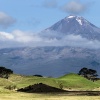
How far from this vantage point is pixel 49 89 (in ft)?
465

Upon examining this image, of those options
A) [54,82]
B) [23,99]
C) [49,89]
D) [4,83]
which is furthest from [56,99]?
[54,82]

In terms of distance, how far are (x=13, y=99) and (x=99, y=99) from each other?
2054cm

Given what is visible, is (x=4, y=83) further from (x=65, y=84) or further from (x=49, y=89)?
(x=65, y=84)

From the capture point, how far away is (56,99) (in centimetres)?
9106

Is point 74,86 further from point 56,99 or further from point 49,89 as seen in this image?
point 56,99

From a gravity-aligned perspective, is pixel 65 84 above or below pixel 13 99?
above

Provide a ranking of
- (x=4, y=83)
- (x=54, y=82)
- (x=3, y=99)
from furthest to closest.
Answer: (x=54, y=82)
(x=4, y=83)
(x=3, y=99)

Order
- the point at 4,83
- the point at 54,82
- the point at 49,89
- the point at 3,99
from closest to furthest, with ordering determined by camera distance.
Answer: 1. the point at 3,99
2. the point at 49,89
3. the point at 4,83
4. the point at 54,82

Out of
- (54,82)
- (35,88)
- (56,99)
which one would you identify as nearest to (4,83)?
(35,88)

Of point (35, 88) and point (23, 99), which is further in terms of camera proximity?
point (35, 88)

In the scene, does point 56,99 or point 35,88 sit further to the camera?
point 35,88

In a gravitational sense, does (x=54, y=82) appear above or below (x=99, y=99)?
above

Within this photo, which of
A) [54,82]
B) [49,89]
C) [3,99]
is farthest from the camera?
[54,82]

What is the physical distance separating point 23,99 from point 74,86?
4463 inches
